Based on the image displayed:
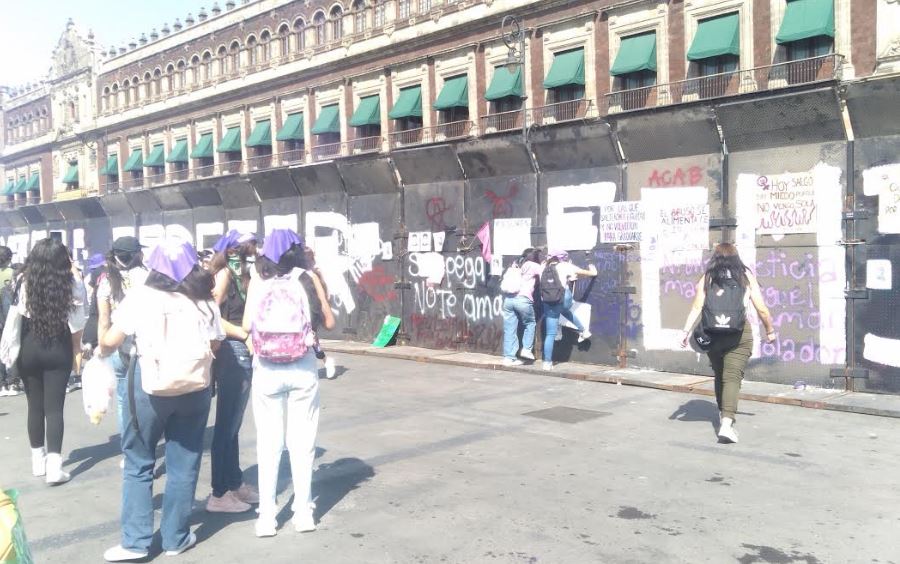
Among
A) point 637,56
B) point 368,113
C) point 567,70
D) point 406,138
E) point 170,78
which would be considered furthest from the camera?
point 170,78

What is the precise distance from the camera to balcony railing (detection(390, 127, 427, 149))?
22.7 m

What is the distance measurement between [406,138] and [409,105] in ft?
3.85

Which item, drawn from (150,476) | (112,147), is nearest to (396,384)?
(150,476)

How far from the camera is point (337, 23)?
82.4ft

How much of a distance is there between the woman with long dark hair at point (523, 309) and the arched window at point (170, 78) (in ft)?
75.7

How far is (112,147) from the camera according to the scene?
35438 mm

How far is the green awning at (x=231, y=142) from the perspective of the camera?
91.6ft

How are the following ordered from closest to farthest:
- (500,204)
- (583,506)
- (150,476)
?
(150,476) → (583,506) → (500,204)

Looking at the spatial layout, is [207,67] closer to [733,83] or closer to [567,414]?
[733,83]

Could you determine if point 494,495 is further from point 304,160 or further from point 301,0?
point 301,0

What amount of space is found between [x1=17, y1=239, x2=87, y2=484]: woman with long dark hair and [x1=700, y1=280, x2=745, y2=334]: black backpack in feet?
18.6

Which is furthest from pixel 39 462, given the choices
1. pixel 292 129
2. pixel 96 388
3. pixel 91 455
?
pixel 292 129

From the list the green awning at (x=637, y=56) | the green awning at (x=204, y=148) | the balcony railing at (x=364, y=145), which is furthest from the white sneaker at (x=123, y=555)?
the green awning at (x=204, y=148)

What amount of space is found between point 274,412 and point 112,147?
33589 millimetres
